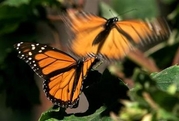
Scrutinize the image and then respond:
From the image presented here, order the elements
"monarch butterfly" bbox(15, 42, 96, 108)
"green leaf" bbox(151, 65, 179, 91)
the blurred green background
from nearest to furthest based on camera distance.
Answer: "green leaf" bbox(151, 65, 179, 91), "monarch butterfly" bbox(15, 42, 96, 108), the blurred green background

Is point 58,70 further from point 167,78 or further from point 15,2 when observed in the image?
point 15,2

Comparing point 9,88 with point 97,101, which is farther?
point 9,88

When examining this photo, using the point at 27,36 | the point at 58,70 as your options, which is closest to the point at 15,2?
the point at 27,36

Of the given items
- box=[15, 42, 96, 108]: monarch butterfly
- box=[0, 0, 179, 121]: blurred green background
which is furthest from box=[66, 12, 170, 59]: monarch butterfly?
box=[0, 0, 179, 121]: blurred green background

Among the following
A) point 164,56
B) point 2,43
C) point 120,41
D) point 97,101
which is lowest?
point 97,101

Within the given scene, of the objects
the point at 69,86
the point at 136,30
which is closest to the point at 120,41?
the point at 136,30

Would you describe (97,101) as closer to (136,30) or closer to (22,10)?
(136,30)

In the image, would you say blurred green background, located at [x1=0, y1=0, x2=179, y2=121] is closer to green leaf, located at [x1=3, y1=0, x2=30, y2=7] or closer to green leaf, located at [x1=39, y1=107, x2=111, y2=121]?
green leaf, located at [x1=3, y1=0, x2=30, y2=7]
